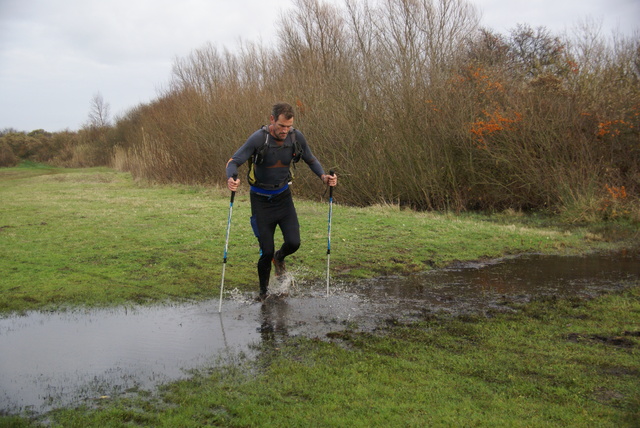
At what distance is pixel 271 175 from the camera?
8.18m

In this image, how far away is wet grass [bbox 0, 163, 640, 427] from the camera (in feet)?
15.0

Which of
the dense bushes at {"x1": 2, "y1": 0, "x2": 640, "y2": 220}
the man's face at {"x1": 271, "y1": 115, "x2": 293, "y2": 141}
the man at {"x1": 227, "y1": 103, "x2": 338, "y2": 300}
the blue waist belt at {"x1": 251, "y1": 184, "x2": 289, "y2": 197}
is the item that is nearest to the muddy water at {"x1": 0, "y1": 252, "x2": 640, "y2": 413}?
the man at {"x1": 227, "y1": 103, "x2": 338, "y2": 300}

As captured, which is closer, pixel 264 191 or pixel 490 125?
pixel 264 191

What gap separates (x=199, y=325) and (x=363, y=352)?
2256mm

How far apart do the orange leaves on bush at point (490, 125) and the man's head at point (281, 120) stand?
515 inches

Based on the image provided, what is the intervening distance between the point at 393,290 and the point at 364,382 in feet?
13.0

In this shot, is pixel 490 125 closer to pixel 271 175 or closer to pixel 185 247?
pixel 185 247

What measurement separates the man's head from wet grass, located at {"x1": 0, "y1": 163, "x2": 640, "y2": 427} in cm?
259

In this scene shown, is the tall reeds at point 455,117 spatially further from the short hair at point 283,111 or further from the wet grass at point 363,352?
the short hair at point 283,111

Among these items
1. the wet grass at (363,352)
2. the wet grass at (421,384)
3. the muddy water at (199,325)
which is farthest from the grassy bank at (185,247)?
the wet grass at (421,384)

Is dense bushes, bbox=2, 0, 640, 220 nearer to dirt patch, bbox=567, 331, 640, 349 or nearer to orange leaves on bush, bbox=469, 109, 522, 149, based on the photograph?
orange leaves on bush, bbox=469, 109, 522, 149

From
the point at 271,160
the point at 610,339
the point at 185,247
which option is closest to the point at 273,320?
the point at 271,160

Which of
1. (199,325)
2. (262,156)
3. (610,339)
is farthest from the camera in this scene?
(262,156)

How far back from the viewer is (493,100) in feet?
66.2
